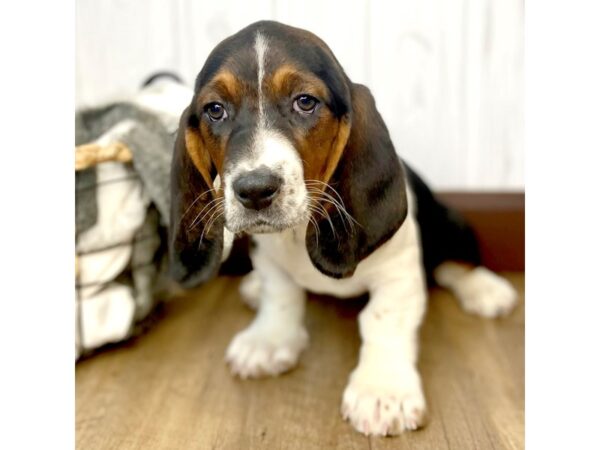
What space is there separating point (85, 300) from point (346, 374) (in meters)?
0.80

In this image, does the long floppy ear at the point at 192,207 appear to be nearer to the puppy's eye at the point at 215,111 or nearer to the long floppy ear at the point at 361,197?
the puppy's eye at the point at 215,111

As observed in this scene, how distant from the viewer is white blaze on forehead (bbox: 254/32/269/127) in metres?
1.46

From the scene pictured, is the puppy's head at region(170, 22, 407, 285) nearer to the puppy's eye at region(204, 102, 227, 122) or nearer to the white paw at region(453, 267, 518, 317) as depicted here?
the puppy's eye at region(204, 102, 227, 122)

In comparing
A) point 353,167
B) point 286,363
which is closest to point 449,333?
point 286,363

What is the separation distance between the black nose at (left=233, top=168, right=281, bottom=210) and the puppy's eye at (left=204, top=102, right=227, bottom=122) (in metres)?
0.16

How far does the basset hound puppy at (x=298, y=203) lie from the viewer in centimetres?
147

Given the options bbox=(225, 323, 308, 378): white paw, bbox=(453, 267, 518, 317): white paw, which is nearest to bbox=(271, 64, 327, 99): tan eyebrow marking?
bbox=(225, 323, 308, 378): white paw

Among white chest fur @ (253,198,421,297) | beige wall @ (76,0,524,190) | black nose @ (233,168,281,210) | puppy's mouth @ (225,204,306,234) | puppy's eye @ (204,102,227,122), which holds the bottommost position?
white chest fur @ (253,198,421,297)

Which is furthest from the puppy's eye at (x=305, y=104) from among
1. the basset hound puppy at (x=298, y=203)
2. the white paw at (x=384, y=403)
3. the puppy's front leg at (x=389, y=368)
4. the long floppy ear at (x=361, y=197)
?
the white paw at (x=384, y=403)

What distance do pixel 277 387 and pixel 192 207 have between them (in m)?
0.62

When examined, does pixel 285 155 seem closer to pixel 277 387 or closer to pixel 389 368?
pixel 389 368
